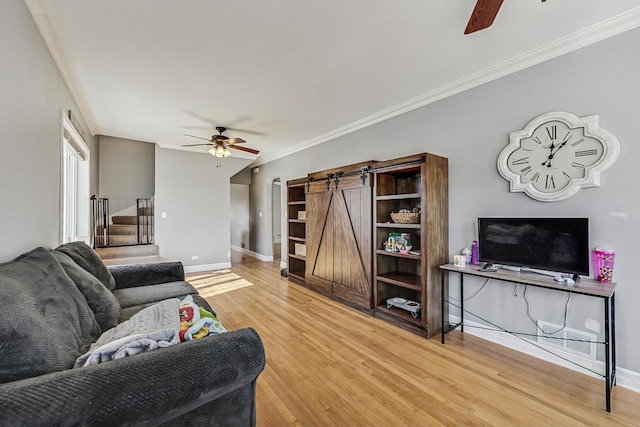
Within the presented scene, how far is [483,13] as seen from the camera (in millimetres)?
1607

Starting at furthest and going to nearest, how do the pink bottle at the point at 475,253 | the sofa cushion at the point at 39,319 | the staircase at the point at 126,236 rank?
the staircase at the point at 126,236
the pink bottle at the point at 475,253
the sofa cushion at the point at 39,319

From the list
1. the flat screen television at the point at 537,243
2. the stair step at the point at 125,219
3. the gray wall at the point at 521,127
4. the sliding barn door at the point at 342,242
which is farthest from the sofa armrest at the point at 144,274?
the stair step at the point at 125,219

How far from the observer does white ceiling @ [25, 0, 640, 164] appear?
1.94 m

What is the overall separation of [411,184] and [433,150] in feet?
1.61

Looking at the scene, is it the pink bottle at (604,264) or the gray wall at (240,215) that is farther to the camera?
the gray wall at (240,215)

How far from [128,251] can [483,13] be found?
5782 mm

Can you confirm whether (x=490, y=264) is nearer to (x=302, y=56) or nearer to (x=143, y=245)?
(x=302, y=56)

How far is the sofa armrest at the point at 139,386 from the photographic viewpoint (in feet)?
2.68

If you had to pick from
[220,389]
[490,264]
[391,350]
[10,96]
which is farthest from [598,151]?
[10,96]

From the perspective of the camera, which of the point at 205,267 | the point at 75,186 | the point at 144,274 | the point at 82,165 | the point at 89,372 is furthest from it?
the point at 205,267

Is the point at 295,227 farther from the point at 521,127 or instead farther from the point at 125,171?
the point at 521,127

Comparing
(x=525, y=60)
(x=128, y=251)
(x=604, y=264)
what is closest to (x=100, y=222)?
(x=128, y=251)

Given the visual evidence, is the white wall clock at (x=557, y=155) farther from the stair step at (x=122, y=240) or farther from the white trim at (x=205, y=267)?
the stair step at (x=122, y=240)

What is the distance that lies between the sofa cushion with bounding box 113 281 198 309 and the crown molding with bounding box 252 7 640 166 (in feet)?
10.5
